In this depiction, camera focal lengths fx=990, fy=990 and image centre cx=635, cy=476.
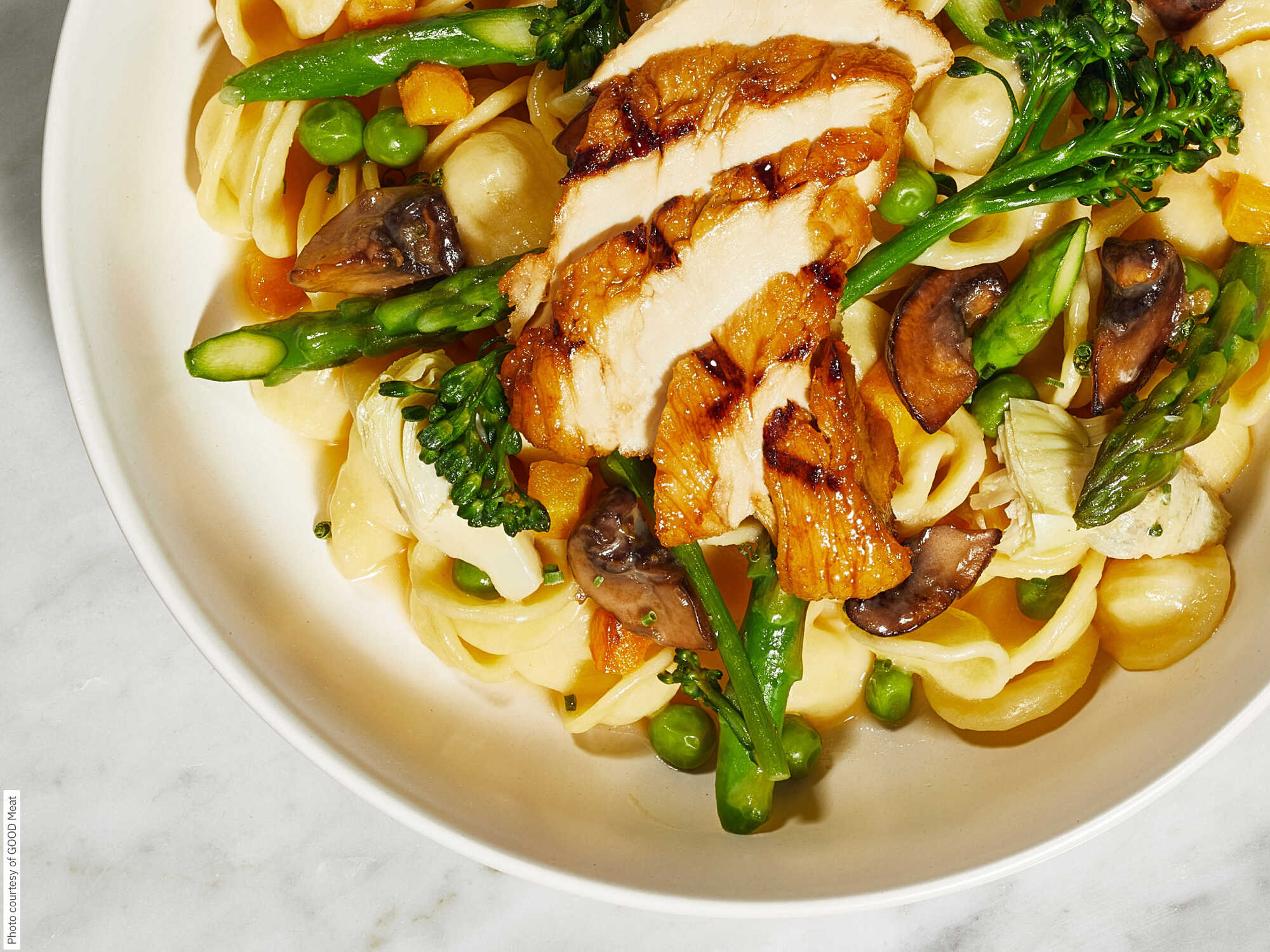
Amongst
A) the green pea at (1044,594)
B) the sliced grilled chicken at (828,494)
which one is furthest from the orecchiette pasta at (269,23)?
the green pea at (1044,594)

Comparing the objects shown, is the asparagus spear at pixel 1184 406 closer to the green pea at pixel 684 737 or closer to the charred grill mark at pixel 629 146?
the green pea at pixel 684 737

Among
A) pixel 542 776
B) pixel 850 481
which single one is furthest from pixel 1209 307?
pixel 542 776

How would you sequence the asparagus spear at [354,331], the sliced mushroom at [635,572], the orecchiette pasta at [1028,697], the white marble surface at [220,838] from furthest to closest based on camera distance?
the white marble surface at [220,838]
the orecchiette pasta at [1028,697]
the sliced mushroom at [635,572]
the asparagus spear at [354,331]

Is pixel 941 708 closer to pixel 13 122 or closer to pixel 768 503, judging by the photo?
pixel 768 503

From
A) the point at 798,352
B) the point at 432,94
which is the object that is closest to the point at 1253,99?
the point at 798,352

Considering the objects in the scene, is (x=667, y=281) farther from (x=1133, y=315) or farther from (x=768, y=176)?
(x=1133, y=315)

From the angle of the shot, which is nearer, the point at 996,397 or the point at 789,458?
the point at 789,458
